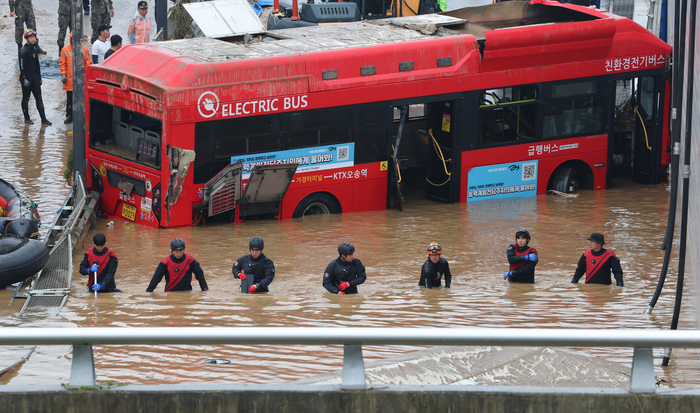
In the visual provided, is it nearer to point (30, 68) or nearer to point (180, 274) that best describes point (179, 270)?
point (180, 274)

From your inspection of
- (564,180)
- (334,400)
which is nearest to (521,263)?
(564,180)

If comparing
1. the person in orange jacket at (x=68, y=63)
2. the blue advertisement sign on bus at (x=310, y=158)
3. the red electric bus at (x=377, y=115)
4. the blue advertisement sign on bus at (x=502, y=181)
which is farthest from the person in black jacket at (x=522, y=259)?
the person in orange jacket at (x=68, y=63)

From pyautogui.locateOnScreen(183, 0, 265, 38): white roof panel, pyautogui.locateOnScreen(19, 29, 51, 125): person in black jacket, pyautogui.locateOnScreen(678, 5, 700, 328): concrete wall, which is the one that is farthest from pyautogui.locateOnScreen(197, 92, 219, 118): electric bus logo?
pyautogui.locateOnScreen(19, 29, 51, 125): person in black jacket

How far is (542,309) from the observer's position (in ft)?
32.8

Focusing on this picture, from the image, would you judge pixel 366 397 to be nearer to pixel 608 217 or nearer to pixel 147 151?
pixel 147 151

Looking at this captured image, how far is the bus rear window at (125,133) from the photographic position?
15.1m

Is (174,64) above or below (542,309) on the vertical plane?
above

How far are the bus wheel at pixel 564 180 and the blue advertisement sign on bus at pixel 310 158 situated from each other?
444 centimetres

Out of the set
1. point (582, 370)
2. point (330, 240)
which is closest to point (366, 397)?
point (582, 370)

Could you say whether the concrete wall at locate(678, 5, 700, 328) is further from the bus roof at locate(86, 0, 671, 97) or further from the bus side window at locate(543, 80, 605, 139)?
the bus side window at locate(543, 80, 605, 139)

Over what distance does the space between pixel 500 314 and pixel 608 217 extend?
301 inches

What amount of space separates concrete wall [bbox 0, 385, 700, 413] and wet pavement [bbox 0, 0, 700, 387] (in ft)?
6.15

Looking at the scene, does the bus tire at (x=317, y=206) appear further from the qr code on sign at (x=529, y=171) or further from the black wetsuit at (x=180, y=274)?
the black wetsuit at (x=180, y=274)

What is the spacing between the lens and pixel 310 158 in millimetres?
15875
